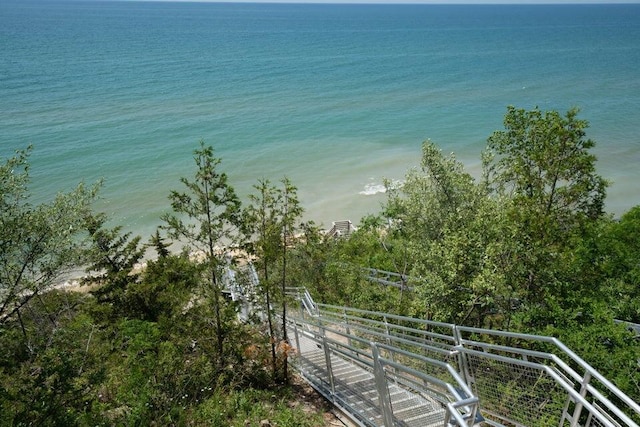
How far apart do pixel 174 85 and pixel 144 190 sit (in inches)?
1740

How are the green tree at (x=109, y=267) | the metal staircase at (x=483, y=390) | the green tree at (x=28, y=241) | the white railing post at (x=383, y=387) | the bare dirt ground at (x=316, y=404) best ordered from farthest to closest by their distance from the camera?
the green tree at (x=109, y=267) → the green tree at (x=28, y=241) → the bare dirt ground at (x=316, y=404) → the white railing post at (x=383, y=387) → the metal staircase at (x=483, y=390)

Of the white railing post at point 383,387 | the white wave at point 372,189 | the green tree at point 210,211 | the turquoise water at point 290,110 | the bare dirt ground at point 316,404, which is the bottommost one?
the bare dirt ground at point 316,404

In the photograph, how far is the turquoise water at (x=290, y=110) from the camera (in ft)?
131

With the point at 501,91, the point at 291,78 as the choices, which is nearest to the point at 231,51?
the point at 291,78

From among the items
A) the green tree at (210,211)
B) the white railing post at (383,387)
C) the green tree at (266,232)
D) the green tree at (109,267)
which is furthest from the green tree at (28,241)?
the white railing post at (383,387)

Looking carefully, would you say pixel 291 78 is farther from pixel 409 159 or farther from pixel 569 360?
pixel 569 360

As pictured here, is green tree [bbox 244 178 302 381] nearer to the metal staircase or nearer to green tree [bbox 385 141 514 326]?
the metal staircase

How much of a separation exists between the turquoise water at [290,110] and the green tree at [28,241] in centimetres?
1948

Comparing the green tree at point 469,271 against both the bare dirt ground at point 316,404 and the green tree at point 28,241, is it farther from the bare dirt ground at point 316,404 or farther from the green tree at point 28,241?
the green tree at point 28,241

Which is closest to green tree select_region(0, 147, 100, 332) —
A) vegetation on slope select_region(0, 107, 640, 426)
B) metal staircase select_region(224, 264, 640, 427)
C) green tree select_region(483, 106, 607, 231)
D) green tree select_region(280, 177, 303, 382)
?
vegetation on slope select_region(0, 107, 640, 426)

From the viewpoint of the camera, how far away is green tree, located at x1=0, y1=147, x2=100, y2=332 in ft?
38.1

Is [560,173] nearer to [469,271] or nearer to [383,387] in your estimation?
[469,271]

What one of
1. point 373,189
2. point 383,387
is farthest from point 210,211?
point 373,189

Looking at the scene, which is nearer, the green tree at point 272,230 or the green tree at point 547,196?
the green tree at point 547,196
